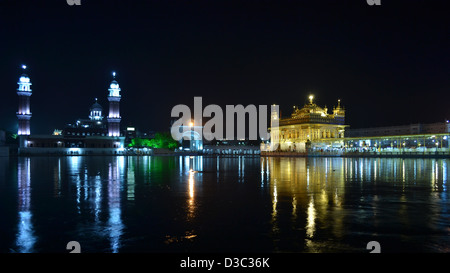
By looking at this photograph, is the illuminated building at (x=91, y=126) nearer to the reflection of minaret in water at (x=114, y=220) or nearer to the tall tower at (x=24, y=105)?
the tall tower at (x=24, y=105)

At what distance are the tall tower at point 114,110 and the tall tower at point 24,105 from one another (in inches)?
983

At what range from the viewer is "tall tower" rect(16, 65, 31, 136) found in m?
111

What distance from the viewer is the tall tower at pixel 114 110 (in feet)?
405

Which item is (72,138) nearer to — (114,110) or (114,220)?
(114,110)

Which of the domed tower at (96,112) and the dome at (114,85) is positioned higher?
the dome at (114,85)

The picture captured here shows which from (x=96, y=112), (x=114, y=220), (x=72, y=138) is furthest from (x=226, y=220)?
(x=96, y=112)

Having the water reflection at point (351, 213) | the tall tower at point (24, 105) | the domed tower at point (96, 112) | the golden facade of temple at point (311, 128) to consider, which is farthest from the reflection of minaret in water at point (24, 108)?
the water reflection at point (351, 213)

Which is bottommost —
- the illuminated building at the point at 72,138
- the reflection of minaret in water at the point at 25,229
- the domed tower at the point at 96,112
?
the reflection of minaret in water at the point at 25,229

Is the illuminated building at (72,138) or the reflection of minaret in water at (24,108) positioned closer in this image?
the illuminated building at (72,138)

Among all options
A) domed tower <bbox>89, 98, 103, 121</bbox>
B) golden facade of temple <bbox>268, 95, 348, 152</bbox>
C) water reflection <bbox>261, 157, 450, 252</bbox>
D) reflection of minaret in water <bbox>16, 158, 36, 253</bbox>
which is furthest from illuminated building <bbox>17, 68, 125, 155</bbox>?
water reflection <bbox>261, 157, 450, 252</bbox>

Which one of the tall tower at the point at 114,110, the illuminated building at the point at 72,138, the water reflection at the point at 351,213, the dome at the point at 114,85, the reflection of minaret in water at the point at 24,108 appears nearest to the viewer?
the water reflection at the point at 351,213

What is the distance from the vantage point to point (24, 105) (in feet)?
368
